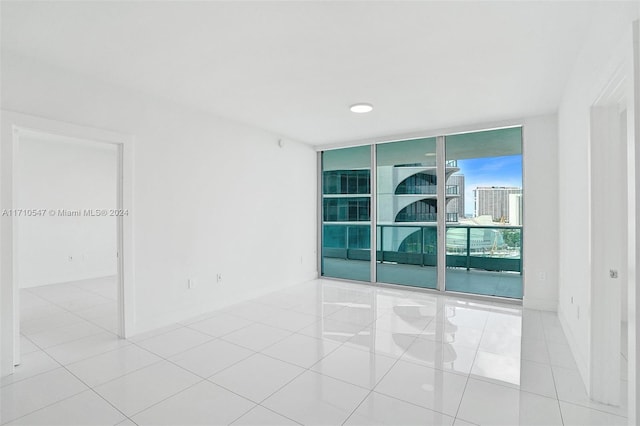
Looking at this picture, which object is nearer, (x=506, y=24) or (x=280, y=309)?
(x=506, y=24)

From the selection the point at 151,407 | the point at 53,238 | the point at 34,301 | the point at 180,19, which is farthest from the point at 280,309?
the point at 53,238

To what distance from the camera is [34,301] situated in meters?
4.45

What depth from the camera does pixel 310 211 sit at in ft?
19.4

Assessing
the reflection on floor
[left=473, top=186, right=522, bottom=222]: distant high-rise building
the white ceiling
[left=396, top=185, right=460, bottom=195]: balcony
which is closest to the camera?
the white ceiling

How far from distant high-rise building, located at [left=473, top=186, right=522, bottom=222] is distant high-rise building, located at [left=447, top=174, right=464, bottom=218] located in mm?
193

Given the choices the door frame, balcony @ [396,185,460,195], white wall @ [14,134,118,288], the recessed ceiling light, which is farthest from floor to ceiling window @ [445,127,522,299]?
white wall @ [14,134,118,288]

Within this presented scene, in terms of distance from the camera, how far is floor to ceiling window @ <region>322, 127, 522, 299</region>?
4590 mm

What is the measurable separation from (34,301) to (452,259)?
627cm

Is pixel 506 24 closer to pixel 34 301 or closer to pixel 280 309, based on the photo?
pixel 280 309

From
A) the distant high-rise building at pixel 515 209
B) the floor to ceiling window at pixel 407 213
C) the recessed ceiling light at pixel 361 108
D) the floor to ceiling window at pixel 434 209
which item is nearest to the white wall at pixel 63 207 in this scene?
→ the recessed ceiling light at pixel 361 108

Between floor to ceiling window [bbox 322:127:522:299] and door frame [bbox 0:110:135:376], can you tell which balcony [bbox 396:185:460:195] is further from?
door frame [bbox 0:110:135:376]

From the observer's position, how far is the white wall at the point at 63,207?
208 inches

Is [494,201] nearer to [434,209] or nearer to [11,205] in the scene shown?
[434,209]

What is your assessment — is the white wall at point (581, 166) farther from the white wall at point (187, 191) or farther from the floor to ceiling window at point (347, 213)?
the white wall at point (187, 191)
